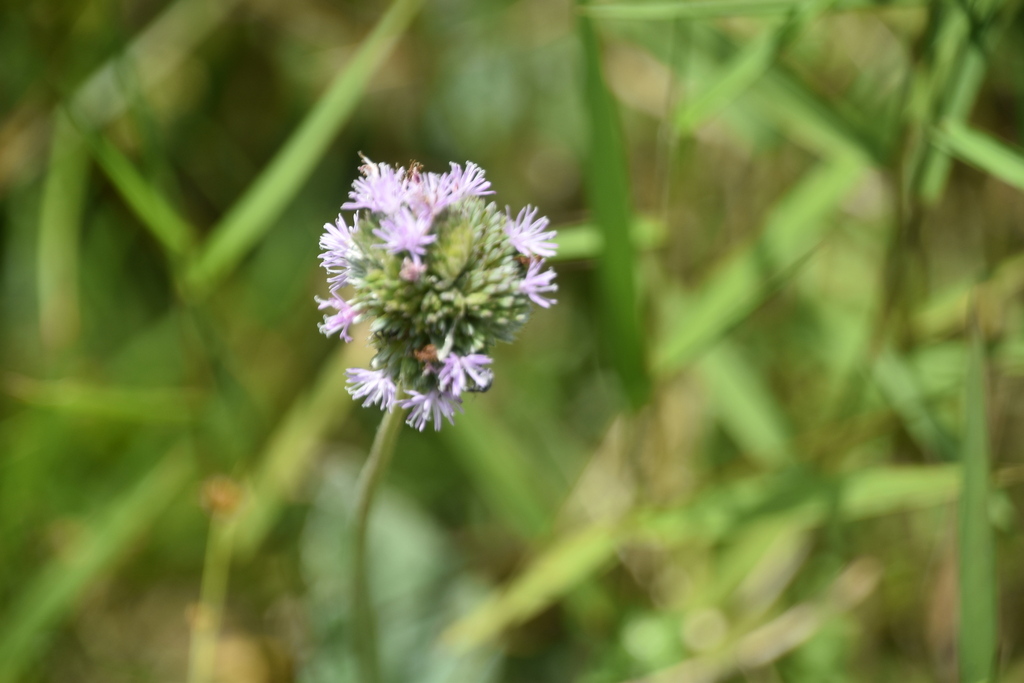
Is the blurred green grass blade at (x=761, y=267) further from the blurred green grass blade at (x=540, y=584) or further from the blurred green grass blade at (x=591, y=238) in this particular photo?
the blurred green grass blade at (x=540, y=584)

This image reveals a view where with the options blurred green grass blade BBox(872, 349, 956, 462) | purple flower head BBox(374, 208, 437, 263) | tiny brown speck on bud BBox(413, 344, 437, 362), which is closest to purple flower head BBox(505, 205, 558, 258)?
purple flower head BBox(374, 208, 437, 263)

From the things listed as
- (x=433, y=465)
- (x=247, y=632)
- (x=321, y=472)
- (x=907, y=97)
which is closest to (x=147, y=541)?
(x=247, y=632)

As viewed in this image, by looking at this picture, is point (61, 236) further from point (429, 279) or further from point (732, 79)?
point (732, 79)

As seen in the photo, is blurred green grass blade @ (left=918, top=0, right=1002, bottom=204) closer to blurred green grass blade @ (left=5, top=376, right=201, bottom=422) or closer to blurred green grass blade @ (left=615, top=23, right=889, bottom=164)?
blurred green grass blade @ (left=615, top=23, right=889, bottom=164)

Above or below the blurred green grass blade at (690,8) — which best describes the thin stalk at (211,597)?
below

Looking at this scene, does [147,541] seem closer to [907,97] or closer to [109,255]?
[109,255]

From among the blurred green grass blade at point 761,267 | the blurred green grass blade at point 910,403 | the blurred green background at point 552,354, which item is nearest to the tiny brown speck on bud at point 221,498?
the blurred green background at point 552,354

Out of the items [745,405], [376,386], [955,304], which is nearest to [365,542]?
[376,386]
